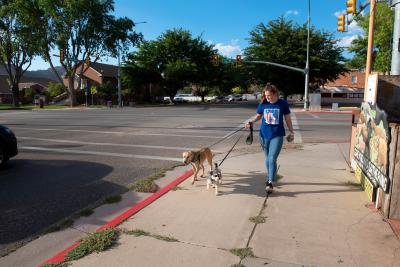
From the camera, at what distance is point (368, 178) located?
5180 millimetres

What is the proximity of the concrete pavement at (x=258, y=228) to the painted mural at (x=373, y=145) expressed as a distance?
44 centimetres

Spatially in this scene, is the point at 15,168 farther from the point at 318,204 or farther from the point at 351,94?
the point at 351,94

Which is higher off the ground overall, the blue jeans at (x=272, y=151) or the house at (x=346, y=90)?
the house at (x=346, y=90)

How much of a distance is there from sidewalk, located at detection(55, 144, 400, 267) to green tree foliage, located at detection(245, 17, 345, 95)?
130 feet

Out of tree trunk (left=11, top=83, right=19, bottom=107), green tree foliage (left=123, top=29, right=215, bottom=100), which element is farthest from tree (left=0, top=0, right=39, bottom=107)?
green tree foliage (left=123, top=29, right=215, bottom=100)

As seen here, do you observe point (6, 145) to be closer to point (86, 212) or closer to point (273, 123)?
point (86, 212)

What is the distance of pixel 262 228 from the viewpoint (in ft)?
13.6

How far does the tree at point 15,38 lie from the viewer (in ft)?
144

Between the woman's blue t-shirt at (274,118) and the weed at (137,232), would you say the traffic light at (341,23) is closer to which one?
the woman's blue t-shirt at (274,118)

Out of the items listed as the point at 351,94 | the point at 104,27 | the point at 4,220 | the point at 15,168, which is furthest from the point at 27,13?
the point at 351,94

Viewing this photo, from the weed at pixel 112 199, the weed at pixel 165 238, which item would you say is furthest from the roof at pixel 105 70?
the weed at pixel 165 238

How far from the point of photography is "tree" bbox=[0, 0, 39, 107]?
43.9m

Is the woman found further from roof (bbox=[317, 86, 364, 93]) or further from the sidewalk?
roof (bbox=[317, 86, 364, 93])

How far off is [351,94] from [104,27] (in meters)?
47.4
